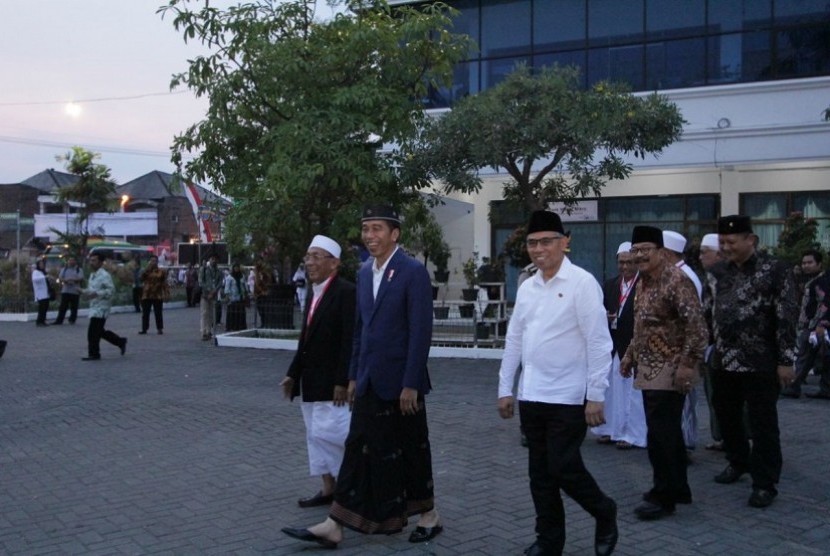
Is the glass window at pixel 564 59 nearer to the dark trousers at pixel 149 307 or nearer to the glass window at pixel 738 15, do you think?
the glass window at pixel 738 15

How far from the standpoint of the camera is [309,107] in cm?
1465

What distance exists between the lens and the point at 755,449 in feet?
20.1

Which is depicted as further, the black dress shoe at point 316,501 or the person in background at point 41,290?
the person in background at point 41,290

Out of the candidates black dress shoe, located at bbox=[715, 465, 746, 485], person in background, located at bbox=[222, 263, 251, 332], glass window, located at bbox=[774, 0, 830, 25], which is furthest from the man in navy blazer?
glass window, located at bbox=[774, 0, 830, 25]

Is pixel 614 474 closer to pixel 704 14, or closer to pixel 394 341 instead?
pixel 394 341

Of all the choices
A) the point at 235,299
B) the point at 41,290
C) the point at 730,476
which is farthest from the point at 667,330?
the point at 41,290

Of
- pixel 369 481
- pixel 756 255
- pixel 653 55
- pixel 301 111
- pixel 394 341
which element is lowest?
pixel 369 481

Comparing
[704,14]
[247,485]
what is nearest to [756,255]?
[247,485]

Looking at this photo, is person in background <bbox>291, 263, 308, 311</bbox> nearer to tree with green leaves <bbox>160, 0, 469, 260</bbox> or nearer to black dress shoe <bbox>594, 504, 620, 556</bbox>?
tree with green leaves <bbox>160, 0, 469, 260</bbox>

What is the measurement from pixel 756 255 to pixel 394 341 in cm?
275

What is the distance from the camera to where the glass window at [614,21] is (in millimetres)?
21812

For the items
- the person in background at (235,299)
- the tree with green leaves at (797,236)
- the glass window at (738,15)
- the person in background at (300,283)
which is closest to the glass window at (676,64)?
the glass window at (738,15)

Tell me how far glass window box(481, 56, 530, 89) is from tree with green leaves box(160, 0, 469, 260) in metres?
8.28

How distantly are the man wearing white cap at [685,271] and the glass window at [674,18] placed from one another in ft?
51.1
